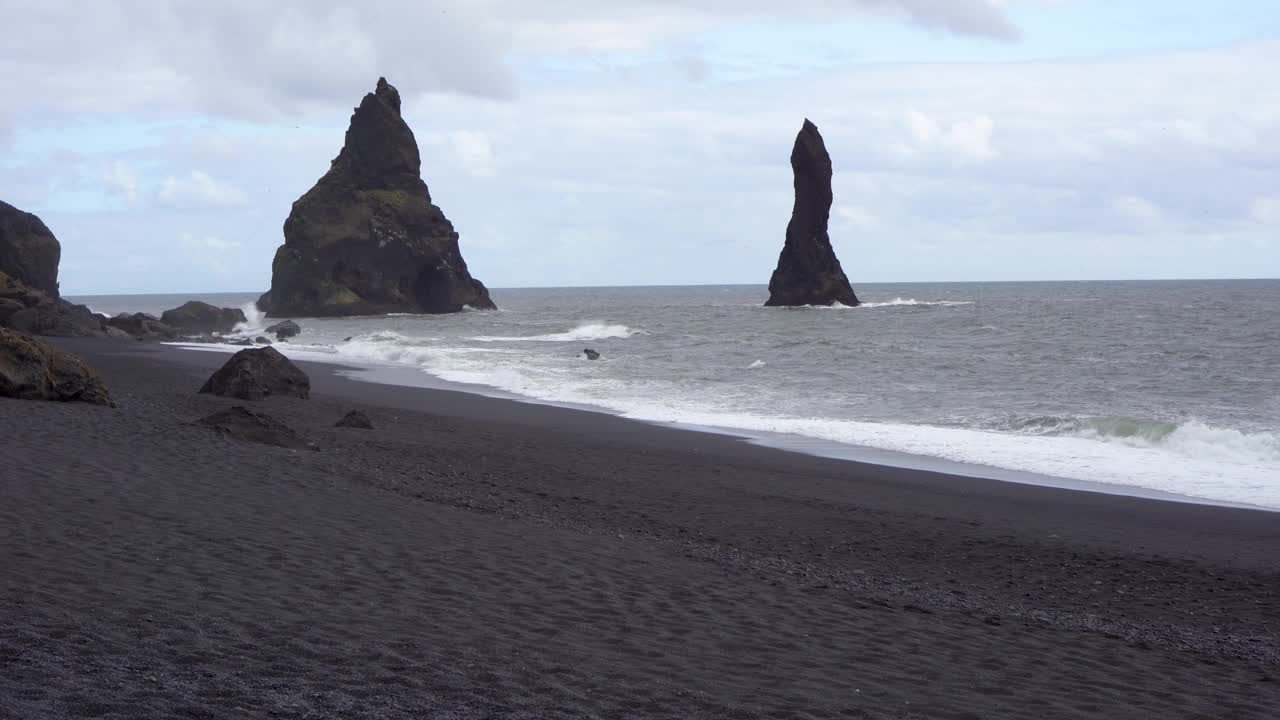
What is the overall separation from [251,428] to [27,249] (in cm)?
5138

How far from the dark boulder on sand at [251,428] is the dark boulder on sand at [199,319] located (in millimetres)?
44955

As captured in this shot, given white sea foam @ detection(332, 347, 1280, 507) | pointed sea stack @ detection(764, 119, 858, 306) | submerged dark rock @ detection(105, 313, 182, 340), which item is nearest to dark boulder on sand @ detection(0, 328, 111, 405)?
white sea foam @ detection(332, 347, 1280, 507)

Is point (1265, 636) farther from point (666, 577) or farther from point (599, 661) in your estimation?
point (599, 661)

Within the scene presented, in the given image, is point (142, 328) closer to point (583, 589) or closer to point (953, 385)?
point (953, 385)

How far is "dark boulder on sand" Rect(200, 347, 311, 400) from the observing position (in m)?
20.7

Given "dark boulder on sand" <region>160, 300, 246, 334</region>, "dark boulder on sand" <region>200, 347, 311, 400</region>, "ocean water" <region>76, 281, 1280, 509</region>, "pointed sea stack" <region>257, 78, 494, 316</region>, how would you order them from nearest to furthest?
1. "ocean water" <region>76, 281, 1280, 509</region>
2. "dark boulder on sand" <region>200, 347, 311, 400</region>
3. "dark boulder on sand" <region>160, 300, 246, 334</region>
4. "pointed sea stack" <region>257, 78, 494, 316</region>

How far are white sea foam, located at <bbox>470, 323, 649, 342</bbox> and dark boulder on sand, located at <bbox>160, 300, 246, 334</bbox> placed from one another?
16.5 metres

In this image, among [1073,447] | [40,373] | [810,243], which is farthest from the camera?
[810,243]

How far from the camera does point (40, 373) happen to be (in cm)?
1634

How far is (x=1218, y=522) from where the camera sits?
40.5ft

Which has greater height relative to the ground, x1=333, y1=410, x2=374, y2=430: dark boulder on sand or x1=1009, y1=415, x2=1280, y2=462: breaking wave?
x1=1009, y1=415, x2=1280, y2=462: breaking wave

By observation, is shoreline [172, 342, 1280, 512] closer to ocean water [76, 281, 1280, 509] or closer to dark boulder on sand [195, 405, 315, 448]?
ocean water [76, 281, 1280, 509]

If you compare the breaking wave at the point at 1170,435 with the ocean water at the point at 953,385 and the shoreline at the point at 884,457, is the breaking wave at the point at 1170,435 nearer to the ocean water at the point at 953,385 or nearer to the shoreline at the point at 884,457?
the ocean water at the point at 953,385

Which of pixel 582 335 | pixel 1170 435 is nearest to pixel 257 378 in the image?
pixel 1170 435
